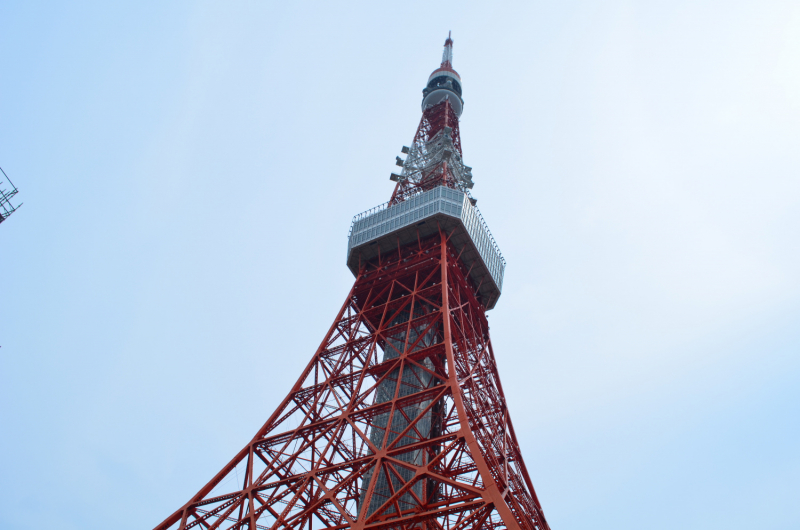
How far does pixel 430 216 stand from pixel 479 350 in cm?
770

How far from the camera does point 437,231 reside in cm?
3719

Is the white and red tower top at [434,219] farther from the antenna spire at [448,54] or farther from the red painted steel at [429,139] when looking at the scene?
the antenna spire at [448,54]

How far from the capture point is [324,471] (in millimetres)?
25734

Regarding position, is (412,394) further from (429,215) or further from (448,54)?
(448,54)

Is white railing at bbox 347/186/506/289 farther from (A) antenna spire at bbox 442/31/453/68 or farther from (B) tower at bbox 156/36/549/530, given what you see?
(A) antenna spire at bbox 442/31/453/68

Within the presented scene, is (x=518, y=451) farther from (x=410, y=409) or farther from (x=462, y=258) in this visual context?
(x=462, y=258)

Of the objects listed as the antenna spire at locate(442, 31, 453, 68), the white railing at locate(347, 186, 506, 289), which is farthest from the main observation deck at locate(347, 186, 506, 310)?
the antenna spire at locate(442, 31, 453, 68)

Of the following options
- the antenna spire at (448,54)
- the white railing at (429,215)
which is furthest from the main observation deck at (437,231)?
the antenna spire at (448,54)

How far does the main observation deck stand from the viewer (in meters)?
37.1

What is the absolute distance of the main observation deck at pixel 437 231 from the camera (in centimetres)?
3706

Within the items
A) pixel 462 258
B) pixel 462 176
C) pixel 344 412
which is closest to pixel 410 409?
pixel 344 412

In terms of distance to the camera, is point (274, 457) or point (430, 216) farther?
point (430, 216)

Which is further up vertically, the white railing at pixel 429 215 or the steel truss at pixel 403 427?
the white railing at pixel 429 215

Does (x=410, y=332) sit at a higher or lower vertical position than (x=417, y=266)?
lower
